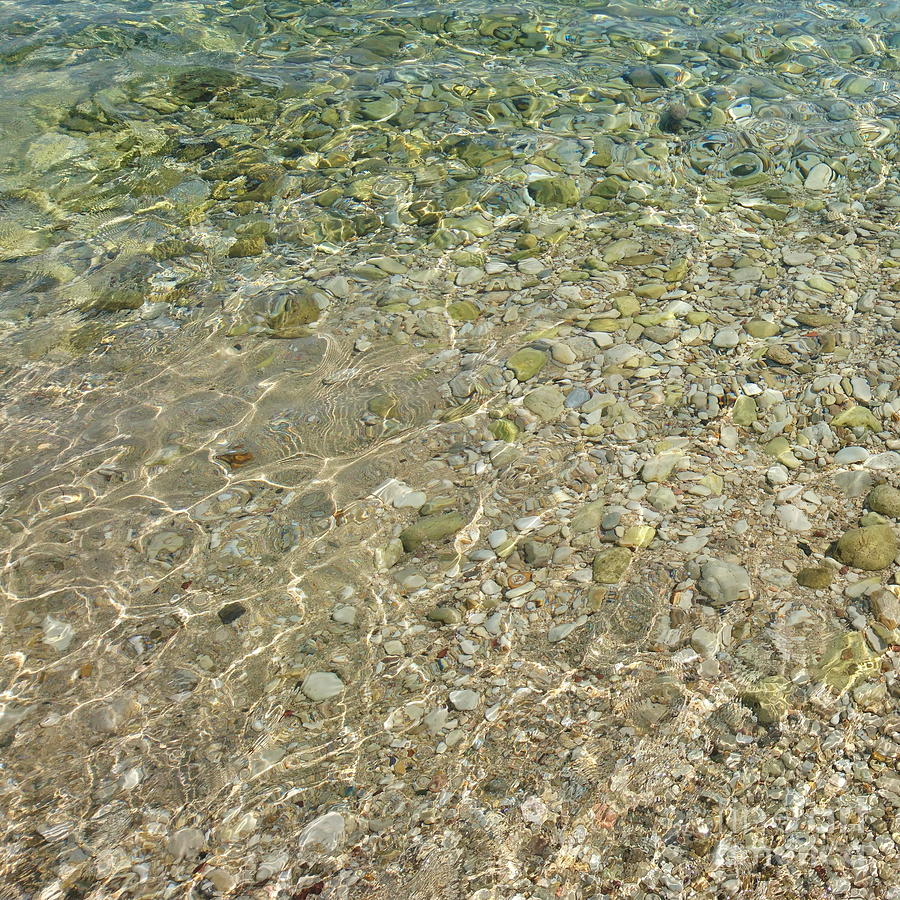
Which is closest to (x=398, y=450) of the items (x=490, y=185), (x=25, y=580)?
(x=25, y=580)

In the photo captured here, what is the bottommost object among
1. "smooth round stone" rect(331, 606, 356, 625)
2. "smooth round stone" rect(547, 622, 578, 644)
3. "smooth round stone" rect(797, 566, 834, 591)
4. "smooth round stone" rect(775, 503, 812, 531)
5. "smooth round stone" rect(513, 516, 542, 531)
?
"smooth round stone" rect(331, 606, 356, 625)

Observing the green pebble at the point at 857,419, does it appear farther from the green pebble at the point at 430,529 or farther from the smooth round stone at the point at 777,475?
the green pebble at the point at 430,529

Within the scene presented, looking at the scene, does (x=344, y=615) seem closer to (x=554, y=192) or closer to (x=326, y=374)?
(x=326, y=374)

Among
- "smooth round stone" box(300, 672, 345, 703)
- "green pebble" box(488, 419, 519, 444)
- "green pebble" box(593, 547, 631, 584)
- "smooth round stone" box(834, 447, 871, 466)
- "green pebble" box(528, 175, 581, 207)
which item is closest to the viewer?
"smooth round stone" box(300, 672, 345, 703)

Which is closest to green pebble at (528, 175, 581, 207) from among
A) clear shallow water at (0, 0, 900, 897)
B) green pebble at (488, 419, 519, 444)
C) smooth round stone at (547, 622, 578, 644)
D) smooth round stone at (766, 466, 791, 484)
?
clear shallow water at (0, 0, 900, 897)

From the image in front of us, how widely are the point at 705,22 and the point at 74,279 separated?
20.8 feet

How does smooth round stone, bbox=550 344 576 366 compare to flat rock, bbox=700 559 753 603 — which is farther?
smooth round stone, bbox=550 344 576 366

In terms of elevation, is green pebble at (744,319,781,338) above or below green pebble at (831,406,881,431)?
above

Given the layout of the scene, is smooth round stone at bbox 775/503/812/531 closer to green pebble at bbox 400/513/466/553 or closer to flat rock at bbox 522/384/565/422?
flat rock at bbox 522/384/565/422

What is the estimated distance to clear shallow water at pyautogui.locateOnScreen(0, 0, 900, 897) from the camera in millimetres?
2672

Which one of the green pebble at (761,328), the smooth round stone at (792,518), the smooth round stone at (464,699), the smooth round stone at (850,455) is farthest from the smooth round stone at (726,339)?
the smooth round stone at (464,699)

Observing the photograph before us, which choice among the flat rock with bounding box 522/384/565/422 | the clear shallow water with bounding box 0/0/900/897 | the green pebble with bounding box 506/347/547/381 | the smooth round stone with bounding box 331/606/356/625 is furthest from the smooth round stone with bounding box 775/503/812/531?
the smooth round stone with bounding box 331/606/356/625

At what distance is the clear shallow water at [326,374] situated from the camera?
2672 mm

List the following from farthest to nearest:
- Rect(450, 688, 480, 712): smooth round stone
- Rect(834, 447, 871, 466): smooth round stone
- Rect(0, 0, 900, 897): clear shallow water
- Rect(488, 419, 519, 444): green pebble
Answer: Rect(488, 419, 519, 444): green pebble < Rect(834, 447, 871, 466): smooth round stone < Rect(450, 688, 480, 712): smooth round stone < Rect(0, 0, 900, 897): clear shallow water
